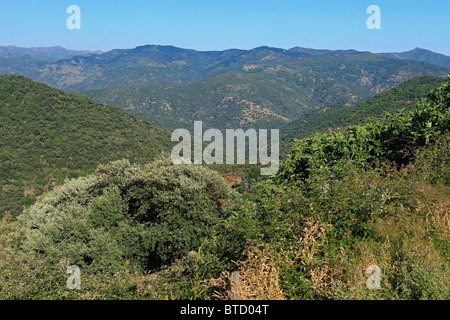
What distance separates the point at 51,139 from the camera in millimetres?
53344

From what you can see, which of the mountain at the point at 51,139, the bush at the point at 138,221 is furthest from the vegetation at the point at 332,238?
the mountain at the point at 51,139

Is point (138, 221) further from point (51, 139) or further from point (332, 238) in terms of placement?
point (51, 139)

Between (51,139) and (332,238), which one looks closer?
(332,238)

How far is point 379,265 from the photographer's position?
4.09m

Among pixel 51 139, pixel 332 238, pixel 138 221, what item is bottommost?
pixel 138 221

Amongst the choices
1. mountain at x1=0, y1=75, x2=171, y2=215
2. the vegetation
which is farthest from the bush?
mountain at x1=0, y1=75, x2=171, y2=215

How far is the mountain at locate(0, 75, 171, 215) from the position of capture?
42.2m

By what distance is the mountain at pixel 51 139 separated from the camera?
4216 centimetres

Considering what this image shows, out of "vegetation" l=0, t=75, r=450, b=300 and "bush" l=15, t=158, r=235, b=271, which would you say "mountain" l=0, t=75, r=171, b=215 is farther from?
"vegetation" l=0, t=75, r=450, b=300

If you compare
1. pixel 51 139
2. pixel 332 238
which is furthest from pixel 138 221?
pixel 51 139

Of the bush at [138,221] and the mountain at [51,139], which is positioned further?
the mountain at [51,139]

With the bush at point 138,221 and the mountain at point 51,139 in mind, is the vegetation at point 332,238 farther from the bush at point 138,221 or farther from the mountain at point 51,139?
the mountain at point 51,139

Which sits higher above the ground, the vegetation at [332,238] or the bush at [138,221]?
the vegetation at [332,238]
